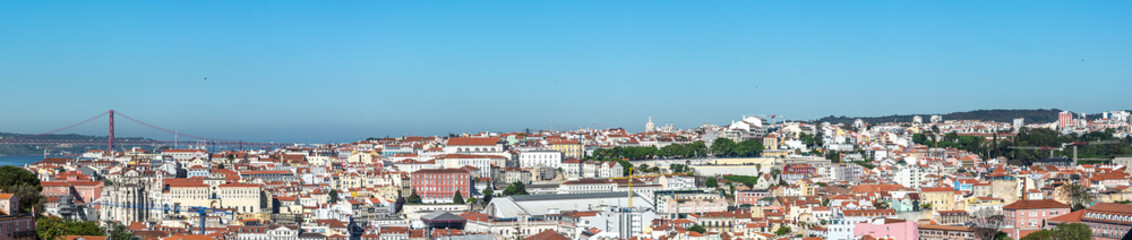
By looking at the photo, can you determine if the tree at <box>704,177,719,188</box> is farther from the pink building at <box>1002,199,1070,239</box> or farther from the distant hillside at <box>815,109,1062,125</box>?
the distant hillside at <box>815,109,1062,125</box>

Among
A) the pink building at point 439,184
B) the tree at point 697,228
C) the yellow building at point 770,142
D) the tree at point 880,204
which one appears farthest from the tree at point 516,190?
the yellow building at point 770,142

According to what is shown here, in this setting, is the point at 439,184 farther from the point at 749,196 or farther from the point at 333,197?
the point at 749,196

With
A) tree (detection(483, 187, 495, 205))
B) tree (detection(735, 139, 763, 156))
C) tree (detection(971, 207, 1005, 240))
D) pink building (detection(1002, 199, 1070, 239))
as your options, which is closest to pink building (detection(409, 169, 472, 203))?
tree (detection(483, 187, 495, 205))

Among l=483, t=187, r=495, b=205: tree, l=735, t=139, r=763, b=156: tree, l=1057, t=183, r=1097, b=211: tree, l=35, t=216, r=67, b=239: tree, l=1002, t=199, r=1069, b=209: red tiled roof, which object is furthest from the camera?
l=735, t=139, r=763, b=156: tree

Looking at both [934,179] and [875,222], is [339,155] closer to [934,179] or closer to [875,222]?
[934,179]

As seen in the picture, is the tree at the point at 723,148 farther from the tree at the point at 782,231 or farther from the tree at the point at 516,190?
the tree at the point at 782,231

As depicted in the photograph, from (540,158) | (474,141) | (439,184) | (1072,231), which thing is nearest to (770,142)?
(540,158)
